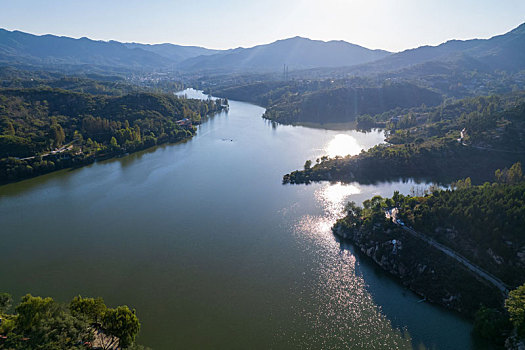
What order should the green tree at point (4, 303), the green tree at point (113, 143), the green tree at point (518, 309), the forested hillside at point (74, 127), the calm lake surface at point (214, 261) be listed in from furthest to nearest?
the green tree at point (113, 143) < the forested hillside at point (74, 127) < the calm lake surface at point (214, 261) < the green tree at point (4, 303) < the green tree at point (518, 309)

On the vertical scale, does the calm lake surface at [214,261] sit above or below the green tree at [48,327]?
below

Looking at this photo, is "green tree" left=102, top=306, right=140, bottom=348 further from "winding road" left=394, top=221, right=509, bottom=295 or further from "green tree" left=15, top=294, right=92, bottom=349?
"winding road" left=394, top=221, right=509, bottom=295

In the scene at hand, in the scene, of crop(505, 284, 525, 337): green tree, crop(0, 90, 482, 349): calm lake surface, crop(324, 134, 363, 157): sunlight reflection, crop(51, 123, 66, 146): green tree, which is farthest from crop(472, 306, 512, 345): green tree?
crop(51, 123, 66, 146): green tree

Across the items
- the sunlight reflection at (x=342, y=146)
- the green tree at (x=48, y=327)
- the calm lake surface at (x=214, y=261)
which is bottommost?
the calm lake surface at (x=214, y=261)

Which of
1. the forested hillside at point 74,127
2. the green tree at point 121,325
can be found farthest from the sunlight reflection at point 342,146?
the green tree at point 121,325

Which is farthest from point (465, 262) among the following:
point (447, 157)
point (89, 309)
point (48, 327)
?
point (447, 157)

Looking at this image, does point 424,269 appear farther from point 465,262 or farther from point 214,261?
point 214,261

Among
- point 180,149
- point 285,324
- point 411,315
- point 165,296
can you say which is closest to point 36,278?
point 165,296

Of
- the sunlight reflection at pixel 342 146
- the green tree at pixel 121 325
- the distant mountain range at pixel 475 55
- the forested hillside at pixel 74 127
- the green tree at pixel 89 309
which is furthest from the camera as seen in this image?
the distant mountain range at pixel 475 55

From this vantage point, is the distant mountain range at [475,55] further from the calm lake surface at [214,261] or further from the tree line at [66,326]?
the tree line at [66,326]
